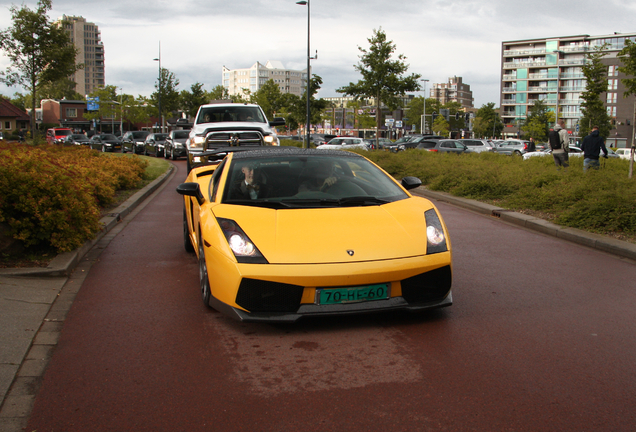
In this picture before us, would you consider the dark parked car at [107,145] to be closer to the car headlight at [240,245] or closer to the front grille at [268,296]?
the car headlight at [240,245]

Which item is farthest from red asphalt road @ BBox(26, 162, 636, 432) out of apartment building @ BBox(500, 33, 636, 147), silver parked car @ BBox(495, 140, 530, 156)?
apartment building @ BBox(500, 33, 636, 147)

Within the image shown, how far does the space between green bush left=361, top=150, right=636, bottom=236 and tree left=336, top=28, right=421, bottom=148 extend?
17.3 metres

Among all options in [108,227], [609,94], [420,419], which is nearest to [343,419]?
[420,419]

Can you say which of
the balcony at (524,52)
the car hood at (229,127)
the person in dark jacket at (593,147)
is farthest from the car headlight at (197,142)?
the balcony at (524,52)

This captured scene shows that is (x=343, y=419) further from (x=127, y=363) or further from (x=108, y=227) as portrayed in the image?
(x=108, y=227)

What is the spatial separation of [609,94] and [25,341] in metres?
112

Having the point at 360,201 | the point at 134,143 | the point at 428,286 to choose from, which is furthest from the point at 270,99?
the point at 428,286

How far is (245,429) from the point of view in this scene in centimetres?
274

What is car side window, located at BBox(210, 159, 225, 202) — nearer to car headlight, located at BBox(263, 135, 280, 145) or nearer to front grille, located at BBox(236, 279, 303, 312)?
front grille, located at BBox(236, 279, 303, 312)

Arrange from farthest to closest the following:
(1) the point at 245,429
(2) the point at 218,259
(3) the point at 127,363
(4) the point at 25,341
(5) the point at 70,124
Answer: (5) the point at 70,124 < (2) the point at 218,259 < (4) the point at 25,341 < (3) the point at 127,363 < (1) the point at 245,429

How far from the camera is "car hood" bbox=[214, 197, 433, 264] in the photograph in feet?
13.1

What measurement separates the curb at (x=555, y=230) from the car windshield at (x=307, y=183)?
140 inches

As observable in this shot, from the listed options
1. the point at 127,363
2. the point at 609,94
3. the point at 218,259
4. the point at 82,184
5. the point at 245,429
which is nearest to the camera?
the point at 245,429

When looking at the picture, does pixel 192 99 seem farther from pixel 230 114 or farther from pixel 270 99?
pixel 230 114
